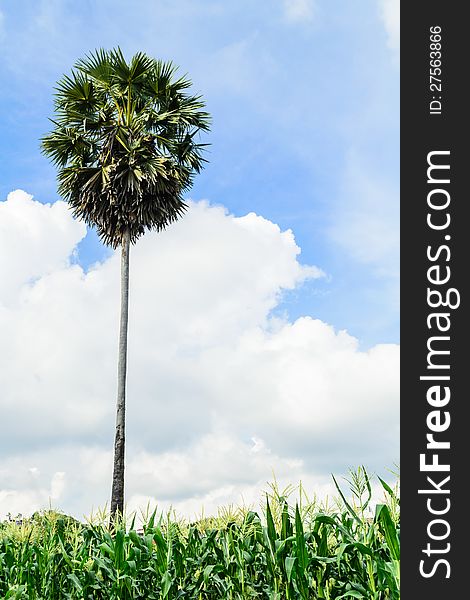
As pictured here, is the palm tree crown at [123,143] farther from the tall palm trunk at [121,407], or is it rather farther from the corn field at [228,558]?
the corn field at [228,558]

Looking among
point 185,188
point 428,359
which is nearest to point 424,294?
point 428,359

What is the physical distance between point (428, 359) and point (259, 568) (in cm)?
247

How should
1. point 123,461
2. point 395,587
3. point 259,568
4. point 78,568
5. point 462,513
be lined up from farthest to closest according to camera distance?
point 123,461, point 78,568, point 259,568, point 395,587, point 462,513

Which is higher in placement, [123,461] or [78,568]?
[123,461]

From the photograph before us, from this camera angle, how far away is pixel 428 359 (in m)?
2.85

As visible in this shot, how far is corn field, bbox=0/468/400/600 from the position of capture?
160 inches

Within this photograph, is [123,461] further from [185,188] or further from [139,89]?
[139,89]

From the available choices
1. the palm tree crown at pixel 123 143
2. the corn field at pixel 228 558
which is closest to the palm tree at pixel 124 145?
the palm tree crown at pixel 123 143

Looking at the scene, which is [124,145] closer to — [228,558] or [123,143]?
[123,143]

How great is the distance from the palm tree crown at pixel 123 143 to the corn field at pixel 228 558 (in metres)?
12.7

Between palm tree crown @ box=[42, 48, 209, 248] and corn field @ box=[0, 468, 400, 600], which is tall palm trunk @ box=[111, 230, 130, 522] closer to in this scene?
palm tree crown @ box=[42, 48, 209, 248]

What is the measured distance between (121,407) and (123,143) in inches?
260

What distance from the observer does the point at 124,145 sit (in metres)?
18.0

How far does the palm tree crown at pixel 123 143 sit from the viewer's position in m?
18.1
